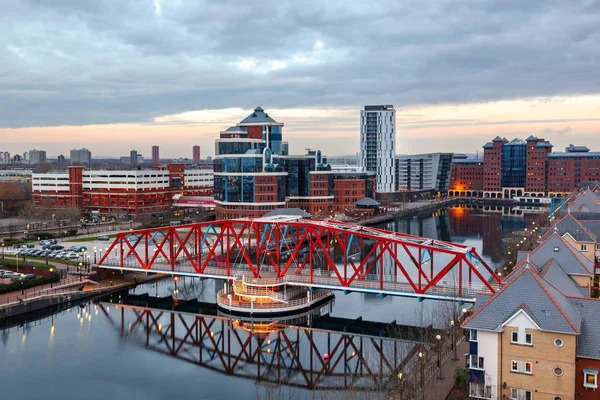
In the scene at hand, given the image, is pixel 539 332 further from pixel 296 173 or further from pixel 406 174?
pixel 406 174

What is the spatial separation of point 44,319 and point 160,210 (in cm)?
4223

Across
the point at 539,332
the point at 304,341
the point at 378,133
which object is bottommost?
the point at 304,341

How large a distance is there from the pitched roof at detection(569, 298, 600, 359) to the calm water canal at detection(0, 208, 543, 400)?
602 cm

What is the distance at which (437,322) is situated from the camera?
2616cm

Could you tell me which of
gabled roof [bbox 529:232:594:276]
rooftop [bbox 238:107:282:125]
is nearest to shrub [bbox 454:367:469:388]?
gabled roof [bbox 529:232:594:276]

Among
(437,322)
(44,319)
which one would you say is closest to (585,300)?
(437,322)

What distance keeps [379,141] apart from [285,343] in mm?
82564

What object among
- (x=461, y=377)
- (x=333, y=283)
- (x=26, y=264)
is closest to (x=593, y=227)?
(x=333, y=283)

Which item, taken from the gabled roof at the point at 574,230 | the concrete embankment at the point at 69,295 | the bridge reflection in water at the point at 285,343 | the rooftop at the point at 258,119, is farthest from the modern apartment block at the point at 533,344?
the rooftop at the point at 258,119

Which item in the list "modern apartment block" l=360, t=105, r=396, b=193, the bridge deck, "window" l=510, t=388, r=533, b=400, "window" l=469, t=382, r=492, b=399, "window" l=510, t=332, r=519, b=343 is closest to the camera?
"window" l=510, t=388, r=533, b=400

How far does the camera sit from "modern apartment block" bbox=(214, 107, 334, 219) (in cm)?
5828

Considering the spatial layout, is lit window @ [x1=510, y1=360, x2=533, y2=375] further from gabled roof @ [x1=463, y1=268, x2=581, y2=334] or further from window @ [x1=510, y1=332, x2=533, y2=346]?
gabled roof @ [x1=463, y1=268, x2=581, y2=334]

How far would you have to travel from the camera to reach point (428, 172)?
115m

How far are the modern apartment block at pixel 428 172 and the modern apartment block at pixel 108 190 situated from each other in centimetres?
5382
